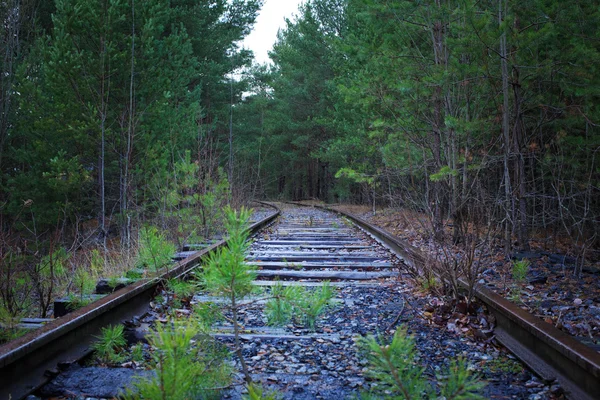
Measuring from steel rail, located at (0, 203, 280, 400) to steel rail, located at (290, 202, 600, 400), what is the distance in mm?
2411

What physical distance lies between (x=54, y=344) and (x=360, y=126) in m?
14.1

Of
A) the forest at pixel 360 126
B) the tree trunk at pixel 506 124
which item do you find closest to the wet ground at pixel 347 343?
the forest at pixel 360 126

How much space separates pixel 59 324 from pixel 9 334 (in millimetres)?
431

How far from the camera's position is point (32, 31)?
1291cm

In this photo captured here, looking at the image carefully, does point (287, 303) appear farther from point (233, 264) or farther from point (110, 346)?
point (110, 346)

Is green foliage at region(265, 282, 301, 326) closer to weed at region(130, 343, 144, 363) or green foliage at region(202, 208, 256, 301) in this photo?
green foliage at region(202, 208, 256, 301)

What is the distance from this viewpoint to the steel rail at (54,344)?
6.49 ft

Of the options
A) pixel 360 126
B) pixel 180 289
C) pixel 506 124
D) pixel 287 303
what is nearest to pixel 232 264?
pixel 287 303

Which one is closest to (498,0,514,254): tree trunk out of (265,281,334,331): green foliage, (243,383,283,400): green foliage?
(265,281,334,331): green foliage

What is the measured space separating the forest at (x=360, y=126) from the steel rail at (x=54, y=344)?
30.9 inches

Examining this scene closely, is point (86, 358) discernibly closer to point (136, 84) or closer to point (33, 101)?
point (136, 84)

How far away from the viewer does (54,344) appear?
232cm

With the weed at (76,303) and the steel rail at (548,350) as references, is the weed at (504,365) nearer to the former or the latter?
the steel rail at (548,350)

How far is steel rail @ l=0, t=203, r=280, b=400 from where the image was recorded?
77.9 inches
